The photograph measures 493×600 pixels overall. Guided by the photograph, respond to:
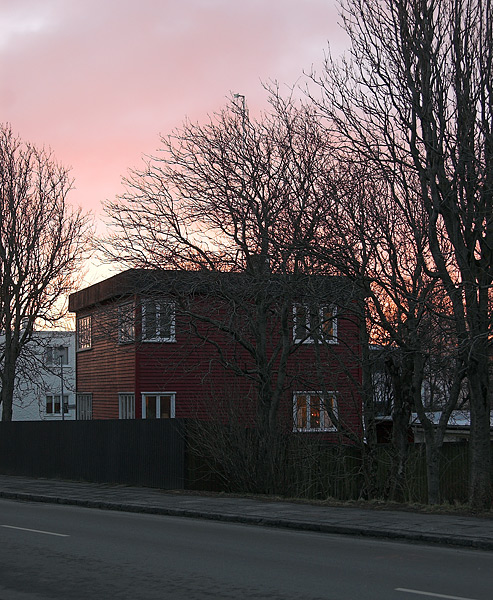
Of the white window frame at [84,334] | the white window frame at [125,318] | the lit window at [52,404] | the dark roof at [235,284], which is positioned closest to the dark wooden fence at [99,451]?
the white window frame at [125,318]

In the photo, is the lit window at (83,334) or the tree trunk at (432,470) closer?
the tree trunk at (432,470)

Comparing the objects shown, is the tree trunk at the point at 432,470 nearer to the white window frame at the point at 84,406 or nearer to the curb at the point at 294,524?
the curb at the point at 294,524

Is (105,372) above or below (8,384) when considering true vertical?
above

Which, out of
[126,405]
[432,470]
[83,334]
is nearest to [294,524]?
[432,470]

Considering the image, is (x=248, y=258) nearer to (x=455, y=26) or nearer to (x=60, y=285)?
(x=455, y=26)

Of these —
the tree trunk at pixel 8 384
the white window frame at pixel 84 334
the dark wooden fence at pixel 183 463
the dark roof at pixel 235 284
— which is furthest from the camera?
the white window frame at pixel 84 334

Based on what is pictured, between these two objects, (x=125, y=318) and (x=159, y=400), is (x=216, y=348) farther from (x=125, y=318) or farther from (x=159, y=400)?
(x=159, y=400)

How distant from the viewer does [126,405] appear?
32.3 meters

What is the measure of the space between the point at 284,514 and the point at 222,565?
5410mm

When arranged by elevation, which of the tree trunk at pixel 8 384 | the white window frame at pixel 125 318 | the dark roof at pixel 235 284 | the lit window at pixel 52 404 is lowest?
the lit window at pixel 52 404

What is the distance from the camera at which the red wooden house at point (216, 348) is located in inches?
823

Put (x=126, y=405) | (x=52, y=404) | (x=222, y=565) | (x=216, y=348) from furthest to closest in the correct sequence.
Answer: (x=52, y=404) < (x=126, y=405) < (x=216, y=348) < (x=222, y=565)

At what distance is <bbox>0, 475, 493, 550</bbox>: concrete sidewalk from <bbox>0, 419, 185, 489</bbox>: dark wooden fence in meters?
0.80

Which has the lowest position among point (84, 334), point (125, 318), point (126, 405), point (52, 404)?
point (52, 404)
